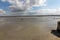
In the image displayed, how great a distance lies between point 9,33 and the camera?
73.2 inches

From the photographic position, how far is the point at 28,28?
6.56 ft

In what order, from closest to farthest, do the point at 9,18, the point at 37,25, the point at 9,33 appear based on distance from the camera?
the point at 9,33, the point at 37,25, the point at 9,18

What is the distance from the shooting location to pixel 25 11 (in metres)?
2.31

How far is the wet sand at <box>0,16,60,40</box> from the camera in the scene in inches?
70.0

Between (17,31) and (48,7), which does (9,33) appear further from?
(48,7)

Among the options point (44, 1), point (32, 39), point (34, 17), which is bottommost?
point (32, 39)

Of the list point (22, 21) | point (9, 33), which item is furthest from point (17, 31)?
point (22, 21)

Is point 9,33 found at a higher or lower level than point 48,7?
lower

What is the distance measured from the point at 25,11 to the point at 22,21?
23 centimetres

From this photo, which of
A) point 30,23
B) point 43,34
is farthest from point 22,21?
point 43,34

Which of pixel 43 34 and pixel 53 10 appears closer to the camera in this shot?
pixel 43 34

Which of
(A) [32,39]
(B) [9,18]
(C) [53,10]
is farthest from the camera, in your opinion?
(C) [53,10]

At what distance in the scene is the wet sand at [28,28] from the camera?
1778 millimetres

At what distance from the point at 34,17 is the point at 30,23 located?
0.18 m
